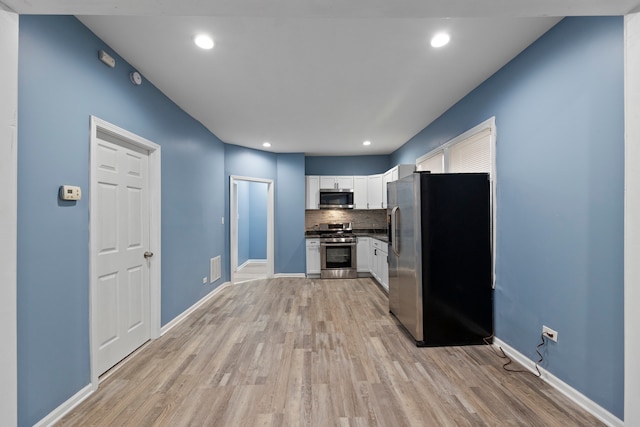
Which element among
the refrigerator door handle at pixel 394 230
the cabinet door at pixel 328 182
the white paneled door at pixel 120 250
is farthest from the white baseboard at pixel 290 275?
the white paneled door at pixel 120 250

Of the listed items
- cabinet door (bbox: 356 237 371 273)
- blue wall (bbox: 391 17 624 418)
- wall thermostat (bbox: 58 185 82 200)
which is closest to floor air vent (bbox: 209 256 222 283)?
wall thermostat (bbox: 58 185 82 200)

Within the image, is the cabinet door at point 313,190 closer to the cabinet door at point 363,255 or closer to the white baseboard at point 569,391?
the cabinet door at point 363,255

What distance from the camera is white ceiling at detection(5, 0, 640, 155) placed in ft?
4.40

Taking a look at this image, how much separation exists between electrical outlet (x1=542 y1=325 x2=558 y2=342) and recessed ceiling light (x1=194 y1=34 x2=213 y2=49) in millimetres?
3414

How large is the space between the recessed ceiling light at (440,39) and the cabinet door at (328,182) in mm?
4056

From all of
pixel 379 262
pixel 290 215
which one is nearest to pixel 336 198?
pixel 290 215

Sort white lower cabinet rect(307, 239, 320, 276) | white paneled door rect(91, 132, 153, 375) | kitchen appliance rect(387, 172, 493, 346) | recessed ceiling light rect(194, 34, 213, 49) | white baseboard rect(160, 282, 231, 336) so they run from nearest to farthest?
recessed ceiling light rect(194, 34, 213, 49) → white paneled door rect(91, 132, 153, 375) → kitchen appliance rect(387, 172, 493, 346) → white baseboard rect(160, 282, 231, 336) → white lower cabinet rect(307, 239, 320, 276)

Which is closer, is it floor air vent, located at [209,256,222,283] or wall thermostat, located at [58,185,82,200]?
wall thermostat, located at [58,185,82,200]

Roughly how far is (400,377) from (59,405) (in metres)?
2.38

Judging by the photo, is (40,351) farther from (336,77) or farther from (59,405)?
(336,77)

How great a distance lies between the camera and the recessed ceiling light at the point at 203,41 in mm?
2050

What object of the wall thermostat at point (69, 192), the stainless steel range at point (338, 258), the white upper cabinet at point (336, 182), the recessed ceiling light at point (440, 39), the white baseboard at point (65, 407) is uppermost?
the recessed ceiling light at point (440, 39)

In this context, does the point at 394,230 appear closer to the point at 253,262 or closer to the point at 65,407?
the point at 65,407

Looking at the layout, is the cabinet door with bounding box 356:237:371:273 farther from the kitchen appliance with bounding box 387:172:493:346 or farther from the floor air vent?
the kitchen appliance with bounding box 387:172:493:346
